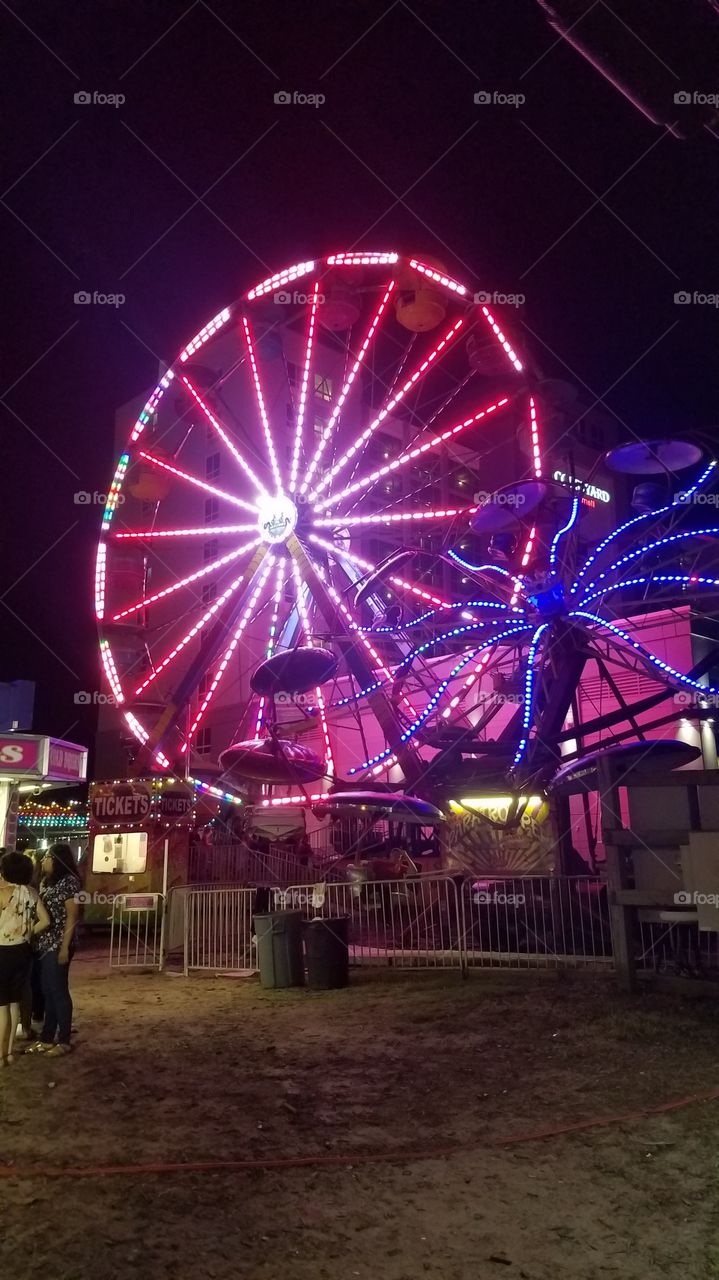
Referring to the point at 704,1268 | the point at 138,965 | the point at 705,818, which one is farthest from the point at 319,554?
the point at 704,1268

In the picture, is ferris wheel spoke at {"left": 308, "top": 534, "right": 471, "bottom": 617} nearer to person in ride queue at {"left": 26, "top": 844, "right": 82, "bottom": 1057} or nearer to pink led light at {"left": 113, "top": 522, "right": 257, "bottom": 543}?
pink led light at {"left": 113, "top": 522, "right": 257, "bottom": 543}

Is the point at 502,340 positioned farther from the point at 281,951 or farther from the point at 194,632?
the point at 281,951

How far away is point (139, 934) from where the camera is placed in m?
13.5

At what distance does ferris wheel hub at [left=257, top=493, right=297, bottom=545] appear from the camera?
15.8 m

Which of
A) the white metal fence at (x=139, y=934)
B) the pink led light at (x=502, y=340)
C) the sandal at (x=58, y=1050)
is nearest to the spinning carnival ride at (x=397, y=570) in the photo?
the pink led light at (x=502, y=340)

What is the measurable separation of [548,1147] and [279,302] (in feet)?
49.8

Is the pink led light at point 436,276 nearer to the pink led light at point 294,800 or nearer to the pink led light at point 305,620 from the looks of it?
the pink led light at point 305,620

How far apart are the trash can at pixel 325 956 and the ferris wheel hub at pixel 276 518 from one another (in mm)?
7548

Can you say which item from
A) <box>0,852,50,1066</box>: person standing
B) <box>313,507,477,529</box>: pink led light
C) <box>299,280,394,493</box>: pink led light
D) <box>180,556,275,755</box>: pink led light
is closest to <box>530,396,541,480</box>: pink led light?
<box>313,507,477,529</box>: pink led light

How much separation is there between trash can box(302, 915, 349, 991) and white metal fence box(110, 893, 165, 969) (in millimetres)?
2980

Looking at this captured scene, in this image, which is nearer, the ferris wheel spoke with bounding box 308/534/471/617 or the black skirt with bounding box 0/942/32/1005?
the black skirt with bounding box 0/942/32/1005

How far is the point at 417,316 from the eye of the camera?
50.8ft

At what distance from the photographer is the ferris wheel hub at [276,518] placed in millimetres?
15781

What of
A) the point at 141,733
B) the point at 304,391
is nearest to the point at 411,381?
the point at 304,391
